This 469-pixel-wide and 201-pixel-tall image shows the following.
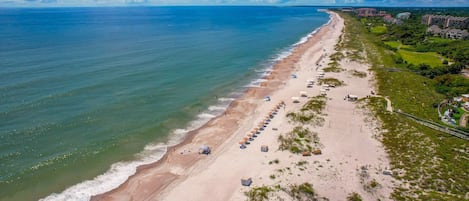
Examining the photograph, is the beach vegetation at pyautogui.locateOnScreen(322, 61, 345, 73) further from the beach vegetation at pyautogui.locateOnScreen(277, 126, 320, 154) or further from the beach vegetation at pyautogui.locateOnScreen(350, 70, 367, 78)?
the beach vegetation at pyautogui.locateOnScreen(277, 126, 320, 154)

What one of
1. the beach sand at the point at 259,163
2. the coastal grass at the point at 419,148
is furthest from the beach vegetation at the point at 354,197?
the coastal grass at the point at 419,148

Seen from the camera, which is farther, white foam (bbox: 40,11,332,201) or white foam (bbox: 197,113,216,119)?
white foam (bbox: 197,113,216,119)

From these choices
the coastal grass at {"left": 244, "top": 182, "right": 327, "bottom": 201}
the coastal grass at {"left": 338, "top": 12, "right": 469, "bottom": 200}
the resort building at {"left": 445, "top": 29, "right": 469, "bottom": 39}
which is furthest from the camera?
the resort building at {"left": 445, "top": 29, "right": 469, "bottom": 39}

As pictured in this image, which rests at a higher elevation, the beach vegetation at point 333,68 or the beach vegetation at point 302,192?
the beach vegetation at point 333,68

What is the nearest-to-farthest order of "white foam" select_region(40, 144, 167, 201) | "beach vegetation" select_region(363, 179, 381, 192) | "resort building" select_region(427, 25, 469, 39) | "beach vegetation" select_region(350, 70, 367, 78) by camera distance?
"beach vegetation" select_region(363, 179, 381, 192), "white foam" select_region(40, 144, 167, 201), "beach vegetation" select_region(350, 70, 367, 78), "resort building" select_region(427, 25, 469, 39)

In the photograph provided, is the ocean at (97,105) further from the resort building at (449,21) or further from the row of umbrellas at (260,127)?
the resort building at (449,21)

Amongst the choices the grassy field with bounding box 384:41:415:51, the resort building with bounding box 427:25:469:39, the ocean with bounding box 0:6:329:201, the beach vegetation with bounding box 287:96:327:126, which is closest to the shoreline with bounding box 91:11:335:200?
the ocean with bounding box 0:6:329:201

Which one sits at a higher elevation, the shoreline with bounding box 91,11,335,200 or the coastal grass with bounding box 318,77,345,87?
the coastal grass with bounding box 318,77,345,87

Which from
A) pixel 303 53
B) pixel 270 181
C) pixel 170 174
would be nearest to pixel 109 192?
pixel 170 174

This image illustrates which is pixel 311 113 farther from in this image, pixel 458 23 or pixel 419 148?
pixel 458 23
